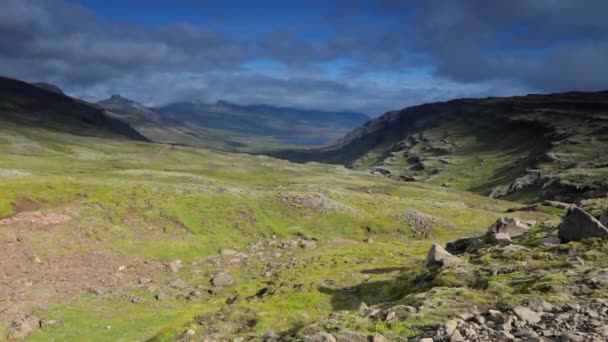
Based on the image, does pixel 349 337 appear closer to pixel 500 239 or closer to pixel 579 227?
pixel 579 227

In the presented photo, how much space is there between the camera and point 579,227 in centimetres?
3591

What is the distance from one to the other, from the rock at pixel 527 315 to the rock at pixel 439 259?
15.5 metres

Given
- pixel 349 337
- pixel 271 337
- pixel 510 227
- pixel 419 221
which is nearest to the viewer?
pixel 349 337

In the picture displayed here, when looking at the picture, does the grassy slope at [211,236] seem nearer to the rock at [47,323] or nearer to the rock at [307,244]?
the rock at [47,323]

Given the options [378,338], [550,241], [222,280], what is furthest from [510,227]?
[378,338]

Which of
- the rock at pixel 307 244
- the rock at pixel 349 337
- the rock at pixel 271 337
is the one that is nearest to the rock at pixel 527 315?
the rock at pixel 349 337

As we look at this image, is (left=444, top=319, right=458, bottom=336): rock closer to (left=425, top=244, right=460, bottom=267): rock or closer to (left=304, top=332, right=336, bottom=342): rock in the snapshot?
(left=304, top=332, right=336, bottom=342): rock

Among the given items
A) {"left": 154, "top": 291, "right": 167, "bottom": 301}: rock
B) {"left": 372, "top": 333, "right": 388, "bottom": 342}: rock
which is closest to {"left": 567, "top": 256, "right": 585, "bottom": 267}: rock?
{"left": 372, "top": 333, "right": 388, "bottom": 342}: rock

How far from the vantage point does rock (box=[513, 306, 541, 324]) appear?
20053 millimetres

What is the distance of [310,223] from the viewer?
3369 inches

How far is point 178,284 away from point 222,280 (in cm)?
496

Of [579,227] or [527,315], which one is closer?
[527,315]

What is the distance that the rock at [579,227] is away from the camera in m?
34.7

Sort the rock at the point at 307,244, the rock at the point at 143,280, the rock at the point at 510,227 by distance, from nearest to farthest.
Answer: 1. the rock at the point at 510,227
2. the rock at the point at 143,280
3. the rock at the point at 307,244
